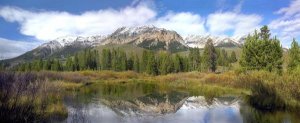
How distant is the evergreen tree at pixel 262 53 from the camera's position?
43656mm

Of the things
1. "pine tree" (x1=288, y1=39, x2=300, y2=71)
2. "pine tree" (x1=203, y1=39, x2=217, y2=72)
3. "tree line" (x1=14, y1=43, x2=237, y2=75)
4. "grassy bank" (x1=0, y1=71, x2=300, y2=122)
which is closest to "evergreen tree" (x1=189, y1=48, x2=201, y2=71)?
"tree line" (x1=14, y1=43, x2=237, y2=75)

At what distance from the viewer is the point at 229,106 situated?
2598cm

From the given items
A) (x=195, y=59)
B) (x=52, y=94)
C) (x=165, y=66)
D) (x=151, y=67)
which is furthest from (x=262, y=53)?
(x=195, y=59)

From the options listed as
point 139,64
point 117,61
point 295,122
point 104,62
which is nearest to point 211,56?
point 139,64

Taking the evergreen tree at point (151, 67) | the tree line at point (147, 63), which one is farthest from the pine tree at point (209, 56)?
the evergreen tree at point (151, 67)

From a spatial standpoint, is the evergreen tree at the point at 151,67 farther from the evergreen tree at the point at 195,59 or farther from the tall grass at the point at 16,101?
the tall grass at the point at 16,101

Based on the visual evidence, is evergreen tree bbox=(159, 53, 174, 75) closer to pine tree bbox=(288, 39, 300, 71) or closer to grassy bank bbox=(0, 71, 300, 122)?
pine tree bbox=(288, 39, 300, 71)

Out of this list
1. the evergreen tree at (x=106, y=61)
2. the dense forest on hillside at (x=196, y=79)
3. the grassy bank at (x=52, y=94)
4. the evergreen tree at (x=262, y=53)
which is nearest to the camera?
the grassy bank at (x=52, y=94)

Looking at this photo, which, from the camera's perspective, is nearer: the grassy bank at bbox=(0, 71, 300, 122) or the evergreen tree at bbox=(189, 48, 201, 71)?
the grassy bank at bbox=(0, 71, 300, 122)

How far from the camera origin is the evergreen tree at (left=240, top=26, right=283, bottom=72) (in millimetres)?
43656

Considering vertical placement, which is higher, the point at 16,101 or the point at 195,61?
the point at 195,61

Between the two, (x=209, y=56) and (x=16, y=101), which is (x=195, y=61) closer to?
(x=209, y=56)

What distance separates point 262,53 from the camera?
144 ft

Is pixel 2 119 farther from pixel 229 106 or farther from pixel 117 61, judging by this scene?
pixel 117 61
